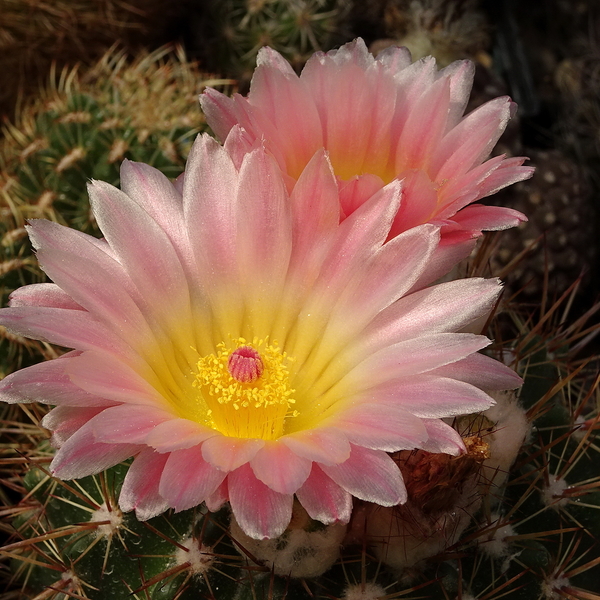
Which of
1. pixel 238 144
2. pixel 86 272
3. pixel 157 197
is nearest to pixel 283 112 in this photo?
pixel 238 144

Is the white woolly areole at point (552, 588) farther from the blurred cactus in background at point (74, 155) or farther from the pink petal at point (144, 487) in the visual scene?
the blurred cactus in background at point (74, 155)

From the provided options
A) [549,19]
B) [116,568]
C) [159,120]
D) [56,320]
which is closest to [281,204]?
[56,320]

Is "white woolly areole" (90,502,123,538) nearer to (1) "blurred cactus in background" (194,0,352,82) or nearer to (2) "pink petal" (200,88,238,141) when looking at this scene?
(2) "pink petal" (200,88,238,141)

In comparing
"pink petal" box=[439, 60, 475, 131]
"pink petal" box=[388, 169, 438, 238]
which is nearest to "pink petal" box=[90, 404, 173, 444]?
"pink petal" box=[388, 169, 438, 238]

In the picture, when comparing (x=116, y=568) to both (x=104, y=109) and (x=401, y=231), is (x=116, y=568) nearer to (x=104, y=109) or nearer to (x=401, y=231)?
(x=401, y=231)

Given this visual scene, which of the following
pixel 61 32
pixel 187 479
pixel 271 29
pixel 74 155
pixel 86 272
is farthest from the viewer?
pixel 271 29

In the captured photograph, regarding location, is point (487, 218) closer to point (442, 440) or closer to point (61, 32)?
point (442, 440)
